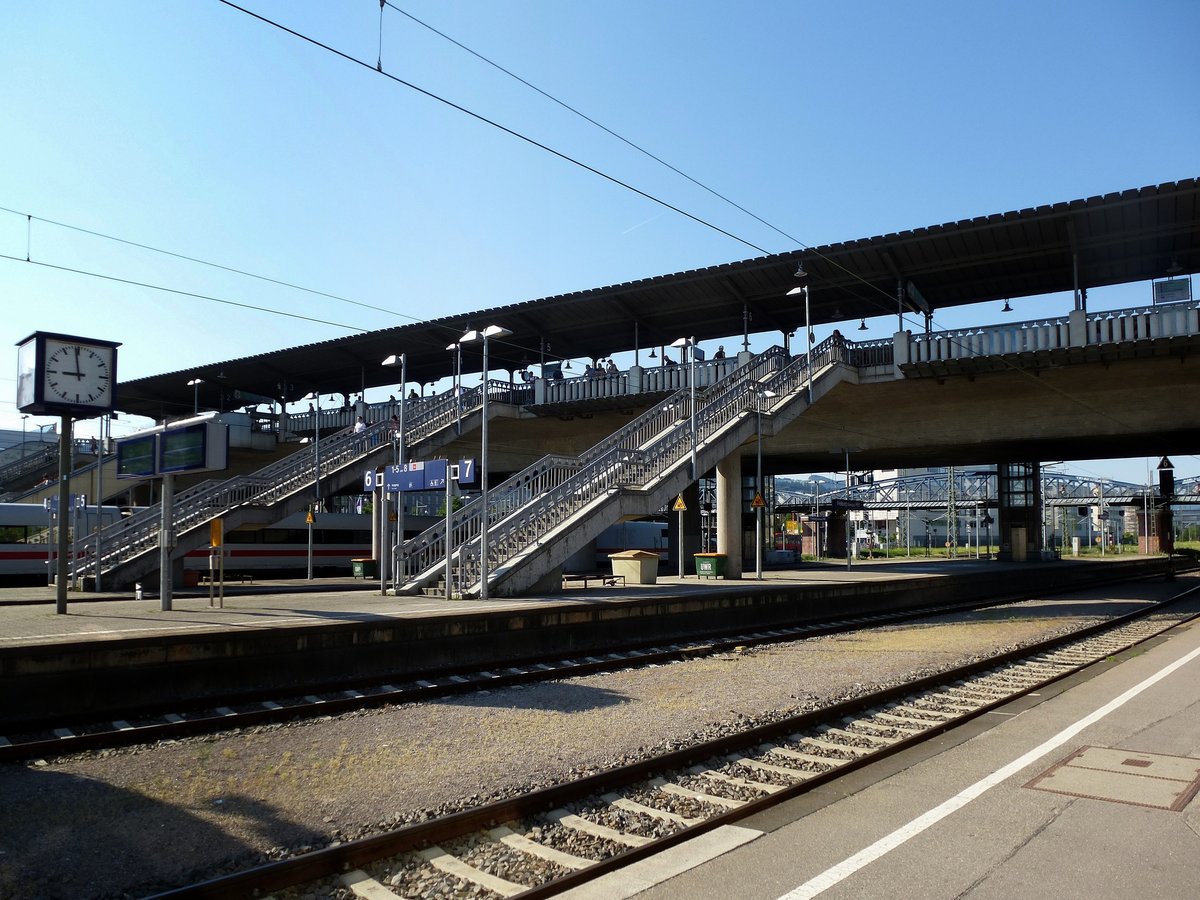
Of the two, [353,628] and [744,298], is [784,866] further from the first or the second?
[744,298]

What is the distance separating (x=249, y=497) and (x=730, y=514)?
1677cm

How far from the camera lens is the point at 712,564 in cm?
3055

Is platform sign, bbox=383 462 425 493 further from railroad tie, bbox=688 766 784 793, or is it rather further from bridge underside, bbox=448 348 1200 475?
railroad tie, bbox=688 766 784 793

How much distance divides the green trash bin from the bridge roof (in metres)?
10.6

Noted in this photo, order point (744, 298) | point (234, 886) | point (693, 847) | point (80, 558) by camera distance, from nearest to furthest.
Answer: point (234, 886) → point (693, 847) → point (80, 558) → point (744, 298)

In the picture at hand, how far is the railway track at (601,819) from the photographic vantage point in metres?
5.34

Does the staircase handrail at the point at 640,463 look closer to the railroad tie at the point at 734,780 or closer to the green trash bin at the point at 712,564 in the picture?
the green trash bin at the point at 712,564

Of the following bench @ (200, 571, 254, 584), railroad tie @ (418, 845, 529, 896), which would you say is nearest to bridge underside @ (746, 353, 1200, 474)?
bench @ (200, 571, 254, 584)

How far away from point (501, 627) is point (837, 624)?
9384 mm

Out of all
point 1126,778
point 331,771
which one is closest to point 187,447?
point 331,771

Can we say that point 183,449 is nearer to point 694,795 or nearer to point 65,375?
point 65,375

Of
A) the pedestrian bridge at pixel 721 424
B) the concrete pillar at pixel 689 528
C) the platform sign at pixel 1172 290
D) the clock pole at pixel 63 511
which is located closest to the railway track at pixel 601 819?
the pedestrian bridge at pixel 721 424

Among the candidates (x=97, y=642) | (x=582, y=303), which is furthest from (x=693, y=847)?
(x=582, y=303)

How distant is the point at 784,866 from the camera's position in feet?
17.9
